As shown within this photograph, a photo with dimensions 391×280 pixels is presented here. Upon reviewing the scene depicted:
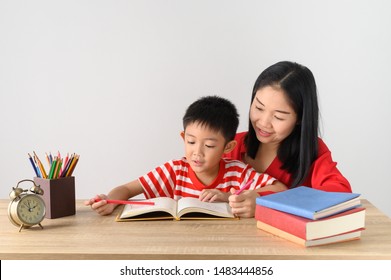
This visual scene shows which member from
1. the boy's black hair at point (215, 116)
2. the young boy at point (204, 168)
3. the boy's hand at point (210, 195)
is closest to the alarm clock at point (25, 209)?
the young boy at point (204, 168)

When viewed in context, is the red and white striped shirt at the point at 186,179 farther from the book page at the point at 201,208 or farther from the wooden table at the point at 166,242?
the wooden table at the point at 166,242

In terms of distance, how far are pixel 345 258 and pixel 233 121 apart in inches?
35.0

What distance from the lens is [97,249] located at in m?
1.49

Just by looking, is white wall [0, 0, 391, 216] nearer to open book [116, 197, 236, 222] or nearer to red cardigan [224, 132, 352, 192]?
red cardigan [224, 132, 352, 192]

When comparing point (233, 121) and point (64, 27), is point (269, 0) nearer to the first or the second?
point (64, 27)

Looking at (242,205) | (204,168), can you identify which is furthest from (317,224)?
(204,168)

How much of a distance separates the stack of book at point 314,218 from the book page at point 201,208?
0.63 ft

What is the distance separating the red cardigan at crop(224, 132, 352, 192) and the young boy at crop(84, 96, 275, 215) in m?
0.21

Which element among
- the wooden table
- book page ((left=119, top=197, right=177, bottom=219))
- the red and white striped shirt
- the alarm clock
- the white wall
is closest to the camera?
the wooden table

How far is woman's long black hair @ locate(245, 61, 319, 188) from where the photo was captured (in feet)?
7.34

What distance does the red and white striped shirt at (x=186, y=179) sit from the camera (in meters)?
2.20

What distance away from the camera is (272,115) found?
224 cm

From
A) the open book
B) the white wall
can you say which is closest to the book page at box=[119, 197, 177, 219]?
the open book

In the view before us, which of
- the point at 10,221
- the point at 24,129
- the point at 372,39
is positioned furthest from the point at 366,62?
the point at 10,221
